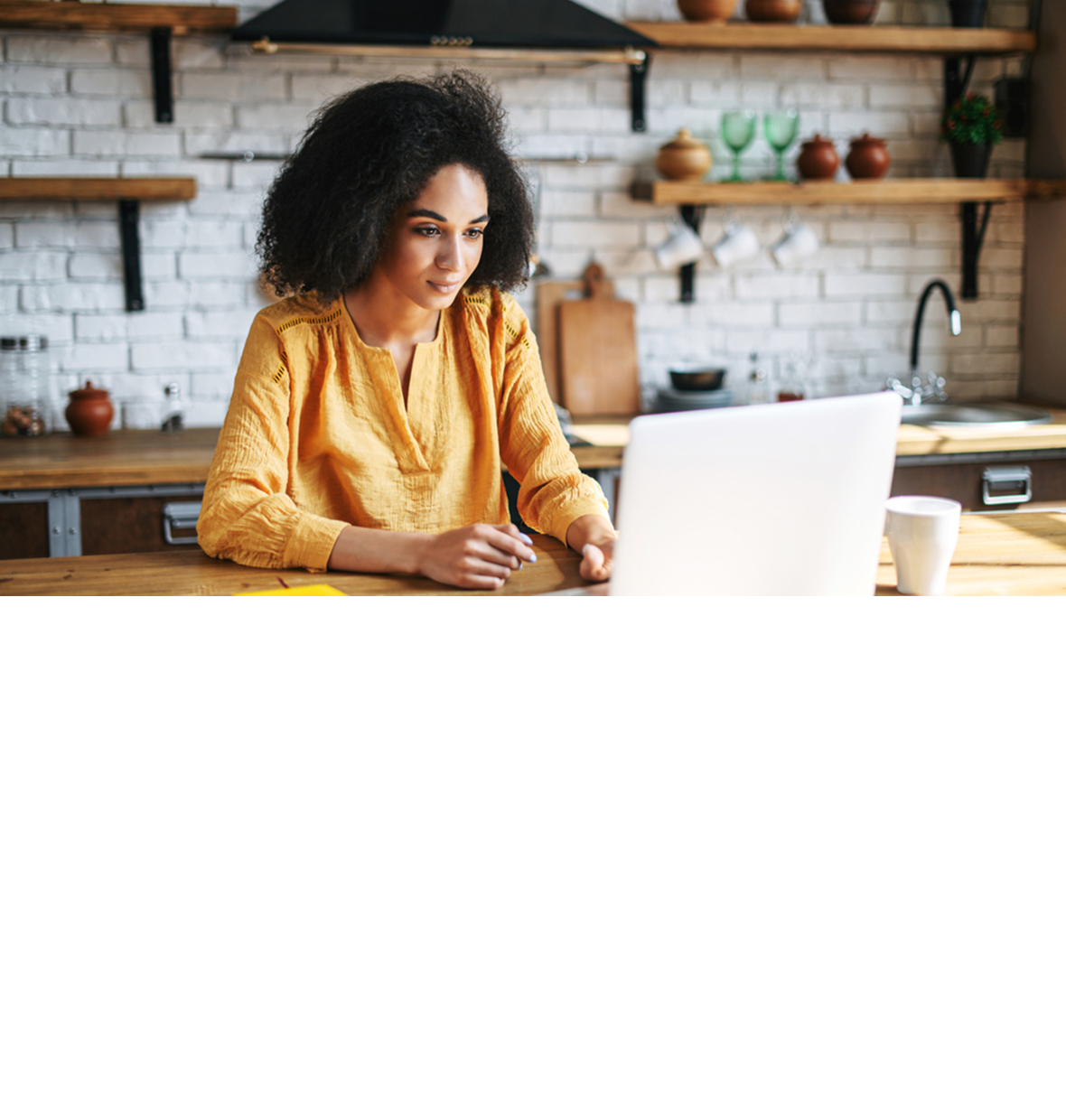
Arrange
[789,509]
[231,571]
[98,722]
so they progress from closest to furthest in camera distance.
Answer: [98,722]
[789,509]
[231,571]

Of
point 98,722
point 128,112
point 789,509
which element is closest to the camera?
point 98,722

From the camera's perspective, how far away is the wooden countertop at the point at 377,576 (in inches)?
43.4

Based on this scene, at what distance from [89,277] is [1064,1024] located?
2.65 m

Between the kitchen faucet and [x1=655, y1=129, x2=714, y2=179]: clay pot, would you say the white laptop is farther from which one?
the kitchen faucet

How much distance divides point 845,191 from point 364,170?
1684 mm

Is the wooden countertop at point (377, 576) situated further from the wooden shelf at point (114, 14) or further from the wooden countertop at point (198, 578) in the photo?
the wooden shelf at point (114, 14)

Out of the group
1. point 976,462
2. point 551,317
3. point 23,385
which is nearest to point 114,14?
point 23,385

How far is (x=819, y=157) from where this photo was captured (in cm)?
278

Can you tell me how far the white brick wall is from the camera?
2656 millimetres

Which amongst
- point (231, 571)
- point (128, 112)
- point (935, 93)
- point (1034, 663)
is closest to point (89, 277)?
point (128, 112)

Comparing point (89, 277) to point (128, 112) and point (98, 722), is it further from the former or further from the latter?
point (98, 722)

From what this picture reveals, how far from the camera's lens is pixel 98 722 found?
1.92 ft

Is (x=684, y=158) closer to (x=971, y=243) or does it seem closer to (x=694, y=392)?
(x=694, y=392)

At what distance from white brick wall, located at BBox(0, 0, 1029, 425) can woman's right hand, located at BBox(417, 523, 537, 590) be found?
183 centimetres
